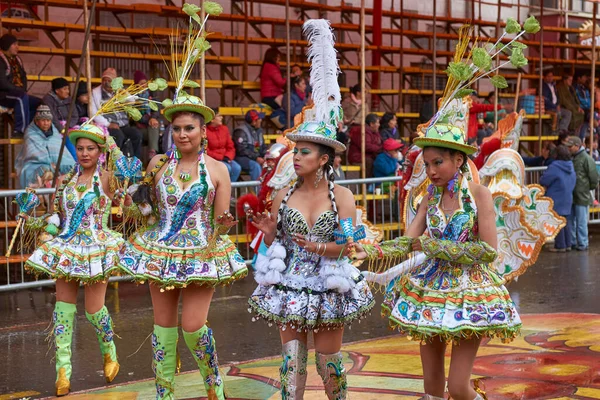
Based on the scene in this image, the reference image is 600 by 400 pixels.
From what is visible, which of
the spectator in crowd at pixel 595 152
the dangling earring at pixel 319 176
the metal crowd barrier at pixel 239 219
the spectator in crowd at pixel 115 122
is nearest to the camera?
the dangling earring at pixel 319 176

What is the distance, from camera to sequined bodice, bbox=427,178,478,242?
511 centimetres

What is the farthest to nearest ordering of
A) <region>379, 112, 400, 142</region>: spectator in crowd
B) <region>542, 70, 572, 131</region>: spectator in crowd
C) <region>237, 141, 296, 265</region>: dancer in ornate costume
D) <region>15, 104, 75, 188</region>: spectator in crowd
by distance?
<region>542, 70, 572, 131</region>: spectator in crowd, <region>379, 112, 400, 142</region>: spectator in crowd, <region>15, 104, 75, 188</region>: spectator in crowd, <region>237, 141, 296, 265</region>: dancer in ornate costume

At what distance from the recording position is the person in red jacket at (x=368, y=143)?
14.3 metres

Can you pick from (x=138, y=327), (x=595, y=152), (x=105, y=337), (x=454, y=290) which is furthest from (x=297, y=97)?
(x=454, y=290)

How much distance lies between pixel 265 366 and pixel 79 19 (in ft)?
33.4

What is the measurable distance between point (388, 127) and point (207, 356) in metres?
9.64

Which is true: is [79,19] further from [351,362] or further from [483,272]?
[483,272]

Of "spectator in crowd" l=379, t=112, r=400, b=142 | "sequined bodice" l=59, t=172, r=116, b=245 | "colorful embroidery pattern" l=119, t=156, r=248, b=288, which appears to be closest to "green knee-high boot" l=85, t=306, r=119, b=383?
"sequined bodice" l=59, t=172, r=116, b=245

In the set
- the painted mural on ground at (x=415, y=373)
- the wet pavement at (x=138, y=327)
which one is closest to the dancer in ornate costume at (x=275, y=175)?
the wet pavement at (x=138, y=327)

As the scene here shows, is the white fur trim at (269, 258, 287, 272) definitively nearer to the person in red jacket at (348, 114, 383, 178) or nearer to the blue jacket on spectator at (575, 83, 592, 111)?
the person in red jacket at (348, 114, 383, 178)

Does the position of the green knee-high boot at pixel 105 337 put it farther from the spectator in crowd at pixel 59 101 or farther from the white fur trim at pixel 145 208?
the spectator in crowd at pixel 59 101

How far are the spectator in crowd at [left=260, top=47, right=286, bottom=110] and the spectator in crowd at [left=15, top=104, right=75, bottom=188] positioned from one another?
3.95 meters

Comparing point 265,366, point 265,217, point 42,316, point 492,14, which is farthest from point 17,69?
point 492,14

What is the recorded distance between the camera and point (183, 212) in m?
5.83
